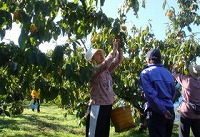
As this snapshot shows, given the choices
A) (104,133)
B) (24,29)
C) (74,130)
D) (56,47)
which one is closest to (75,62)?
(56,47)

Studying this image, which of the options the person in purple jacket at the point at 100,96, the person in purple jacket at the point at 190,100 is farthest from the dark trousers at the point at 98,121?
the person in purple jacket at the point at 190,100

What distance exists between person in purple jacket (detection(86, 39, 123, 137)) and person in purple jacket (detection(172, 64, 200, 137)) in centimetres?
111

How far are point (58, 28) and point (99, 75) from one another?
2.74ft

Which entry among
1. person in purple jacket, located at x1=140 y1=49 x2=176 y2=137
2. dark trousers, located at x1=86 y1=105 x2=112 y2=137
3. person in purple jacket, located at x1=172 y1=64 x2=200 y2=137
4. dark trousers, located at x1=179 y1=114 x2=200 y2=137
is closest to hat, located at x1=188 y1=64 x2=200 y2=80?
person in purple jacket, located at x1=172 y1=64 x2=200 y2=137

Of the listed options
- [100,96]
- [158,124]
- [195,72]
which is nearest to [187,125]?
[195,72]

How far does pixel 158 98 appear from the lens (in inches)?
121

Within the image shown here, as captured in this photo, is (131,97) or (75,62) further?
(131,97)

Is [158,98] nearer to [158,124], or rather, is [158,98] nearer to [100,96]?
[158,124]

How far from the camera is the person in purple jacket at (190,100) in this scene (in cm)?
397

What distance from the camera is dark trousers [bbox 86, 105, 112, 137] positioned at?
320cm

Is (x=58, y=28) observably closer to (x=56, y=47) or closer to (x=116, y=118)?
(x=56, y=47)

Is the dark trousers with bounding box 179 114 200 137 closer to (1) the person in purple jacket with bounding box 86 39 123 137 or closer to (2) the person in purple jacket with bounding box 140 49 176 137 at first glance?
(2) the person in purple jacket with bounding box 140 49 176 137

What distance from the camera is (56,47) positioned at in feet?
8.21

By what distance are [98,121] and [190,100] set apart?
135 centimetres
